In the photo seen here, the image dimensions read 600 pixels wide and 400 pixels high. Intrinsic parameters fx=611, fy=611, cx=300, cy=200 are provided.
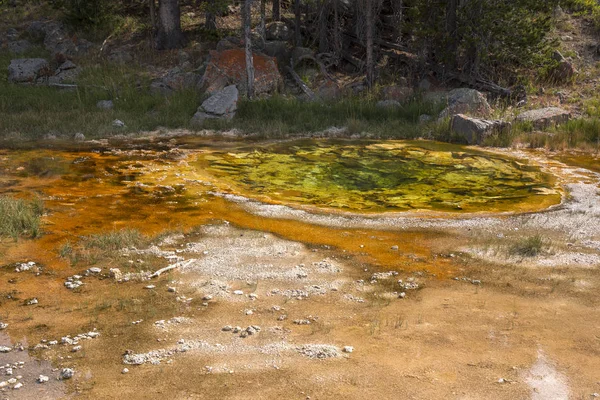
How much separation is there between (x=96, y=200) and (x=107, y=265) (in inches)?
103

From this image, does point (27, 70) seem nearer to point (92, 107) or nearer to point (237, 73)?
point (92, 107)

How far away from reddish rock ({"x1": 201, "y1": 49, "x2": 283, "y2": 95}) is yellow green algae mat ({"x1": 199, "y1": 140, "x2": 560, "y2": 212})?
157 inches

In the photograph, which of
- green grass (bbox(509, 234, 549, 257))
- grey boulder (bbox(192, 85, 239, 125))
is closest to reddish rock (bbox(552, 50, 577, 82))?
grey boulder (bbox(192, 85, 239, 125))

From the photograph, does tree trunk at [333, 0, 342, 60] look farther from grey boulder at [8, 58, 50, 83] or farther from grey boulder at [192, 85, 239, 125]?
grey boulder at [8, 58, 50, 83]

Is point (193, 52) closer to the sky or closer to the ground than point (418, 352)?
closer to the sky

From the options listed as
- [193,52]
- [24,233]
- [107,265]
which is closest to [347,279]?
[107,265]

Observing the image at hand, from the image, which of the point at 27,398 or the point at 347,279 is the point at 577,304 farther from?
the point at 27,398

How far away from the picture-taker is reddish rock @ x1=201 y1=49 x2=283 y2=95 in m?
16.2

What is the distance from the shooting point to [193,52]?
740 inches

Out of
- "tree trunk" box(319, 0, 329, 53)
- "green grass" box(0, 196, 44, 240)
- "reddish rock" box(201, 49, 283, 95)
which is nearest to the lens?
"green grass" box(0, 196, 44, 240)

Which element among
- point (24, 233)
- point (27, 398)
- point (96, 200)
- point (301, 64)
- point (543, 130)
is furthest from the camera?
point (301, 64)

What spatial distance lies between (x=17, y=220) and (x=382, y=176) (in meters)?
5.64

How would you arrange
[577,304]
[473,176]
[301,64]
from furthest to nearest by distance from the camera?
[301,64]
[473,176]
[577,304]

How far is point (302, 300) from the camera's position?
220 inches
